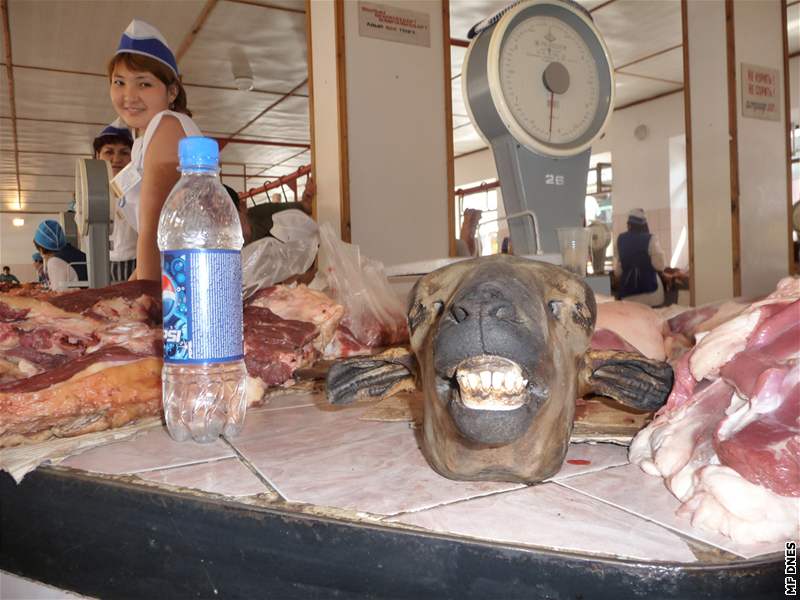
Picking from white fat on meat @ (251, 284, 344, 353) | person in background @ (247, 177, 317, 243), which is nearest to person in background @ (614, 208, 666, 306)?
person in background @ (247, 177, 317, 243)

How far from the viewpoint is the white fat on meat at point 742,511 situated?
24.8 inches

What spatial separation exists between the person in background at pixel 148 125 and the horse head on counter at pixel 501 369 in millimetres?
1301

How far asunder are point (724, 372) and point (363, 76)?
10.4 feet

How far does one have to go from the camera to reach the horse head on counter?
0.69m

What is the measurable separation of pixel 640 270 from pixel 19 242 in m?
15.9

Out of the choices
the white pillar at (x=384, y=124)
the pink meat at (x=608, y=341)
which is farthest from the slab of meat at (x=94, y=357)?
the white pillar at (x=384, y=124)

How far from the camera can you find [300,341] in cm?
150

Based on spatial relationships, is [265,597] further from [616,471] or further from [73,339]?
[73,339]

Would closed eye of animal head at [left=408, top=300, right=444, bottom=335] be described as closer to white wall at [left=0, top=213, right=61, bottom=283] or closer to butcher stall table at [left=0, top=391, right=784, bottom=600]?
butcher stall table at [left=0, top=391, right=784, bottom=600]

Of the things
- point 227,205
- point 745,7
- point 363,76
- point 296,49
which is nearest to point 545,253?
point 227,205

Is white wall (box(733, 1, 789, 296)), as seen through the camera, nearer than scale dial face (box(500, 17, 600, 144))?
No

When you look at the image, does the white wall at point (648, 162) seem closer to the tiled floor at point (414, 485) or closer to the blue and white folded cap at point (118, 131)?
the blue and white folded cap at point (118, 131)

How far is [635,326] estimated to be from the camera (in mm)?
1402

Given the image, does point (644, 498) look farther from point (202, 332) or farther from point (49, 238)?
point (49, 238)
